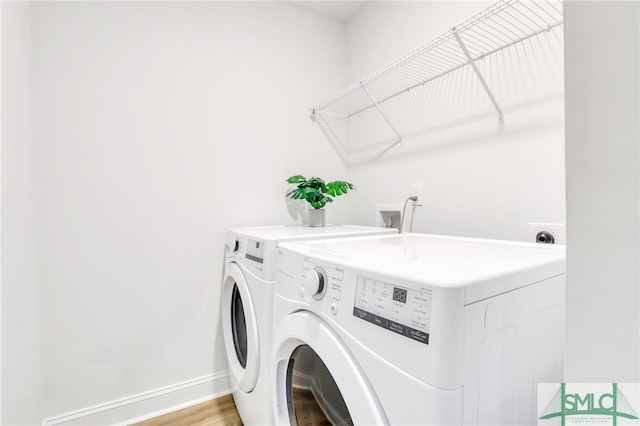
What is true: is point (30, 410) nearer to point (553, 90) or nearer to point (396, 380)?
point (396, 380)

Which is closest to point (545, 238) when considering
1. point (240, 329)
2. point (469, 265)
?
point (469, 265)

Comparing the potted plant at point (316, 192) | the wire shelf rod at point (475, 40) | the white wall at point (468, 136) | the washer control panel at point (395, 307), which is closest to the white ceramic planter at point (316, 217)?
the potted plant at point (316, 192)

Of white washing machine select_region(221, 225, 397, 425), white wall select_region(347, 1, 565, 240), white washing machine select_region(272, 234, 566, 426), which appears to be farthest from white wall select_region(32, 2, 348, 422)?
white washing machine select_region(272, 234, 566, 426)

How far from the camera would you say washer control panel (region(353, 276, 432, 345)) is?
1.51 ft

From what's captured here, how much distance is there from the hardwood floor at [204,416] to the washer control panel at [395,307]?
4.16ft

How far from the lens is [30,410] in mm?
1153

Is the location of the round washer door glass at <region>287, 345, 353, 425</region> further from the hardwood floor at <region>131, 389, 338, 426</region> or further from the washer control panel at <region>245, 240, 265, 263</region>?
the hardwood floor at <region>131, 389, 338, 426</region>

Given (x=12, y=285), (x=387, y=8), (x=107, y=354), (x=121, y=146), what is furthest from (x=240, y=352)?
(x=387, y=8)

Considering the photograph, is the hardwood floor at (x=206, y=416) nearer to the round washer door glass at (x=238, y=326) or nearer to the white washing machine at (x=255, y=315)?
the white washing machine at (x=255, y=315)

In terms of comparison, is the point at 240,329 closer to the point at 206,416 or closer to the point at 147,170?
the point at 206,416

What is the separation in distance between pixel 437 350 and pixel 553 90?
1074mm

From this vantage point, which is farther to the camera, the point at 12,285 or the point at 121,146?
the point at 121,146

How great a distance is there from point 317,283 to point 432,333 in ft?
0.97

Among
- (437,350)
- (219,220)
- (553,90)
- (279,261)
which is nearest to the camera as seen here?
(437,350)
